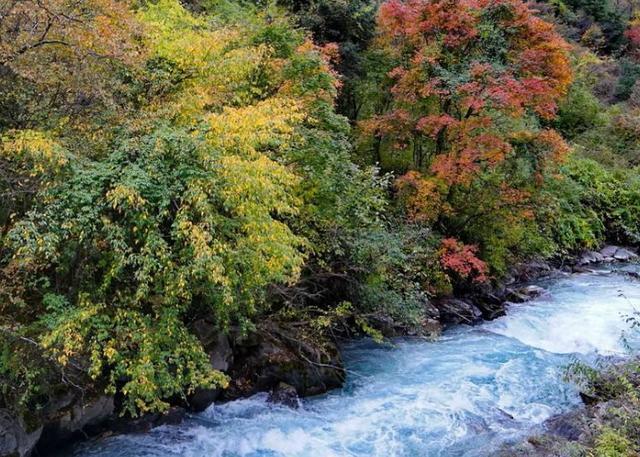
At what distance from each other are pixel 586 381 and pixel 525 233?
28.6 ft

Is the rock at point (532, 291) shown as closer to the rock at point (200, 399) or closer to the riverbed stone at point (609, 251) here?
the riverbed stone at point (609, 251)

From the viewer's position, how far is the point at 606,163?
85.5 ft

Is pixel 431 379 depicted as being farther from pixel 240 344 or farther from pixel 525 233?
pixel 525 233

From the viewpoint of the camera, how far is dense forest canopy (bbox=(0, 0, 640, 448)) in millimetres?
6793

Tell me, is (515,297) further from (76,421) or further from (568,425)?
→ (76,421)

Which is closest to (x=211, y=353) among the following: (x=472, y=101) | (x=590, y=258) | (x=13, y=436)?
(x=13, y=436)

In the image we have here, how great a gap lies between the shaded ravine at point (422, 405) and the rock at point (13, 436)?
2.32 ft

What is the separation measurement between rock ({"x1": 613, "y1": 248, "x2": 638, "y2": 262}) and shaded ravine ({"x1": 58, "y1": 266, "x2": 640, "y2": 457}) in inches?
333

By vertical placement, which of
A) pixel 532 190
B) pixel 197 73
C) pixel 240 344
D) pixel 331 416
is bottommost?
pixel 331 416

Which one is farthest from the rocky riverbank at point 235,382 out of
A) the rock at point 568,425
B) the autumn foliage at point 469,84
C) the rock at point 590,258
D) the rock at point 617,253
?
the rock at point 617,253

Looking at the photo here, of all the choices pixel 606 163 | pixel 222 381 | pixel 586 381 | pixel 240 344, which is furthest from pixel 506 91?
pixel 606 163

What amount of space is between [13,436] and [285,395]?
425 centimetres

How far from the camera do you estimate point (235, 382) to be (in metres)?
9.51

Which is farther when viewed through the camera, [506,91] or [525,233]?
[525,233]
